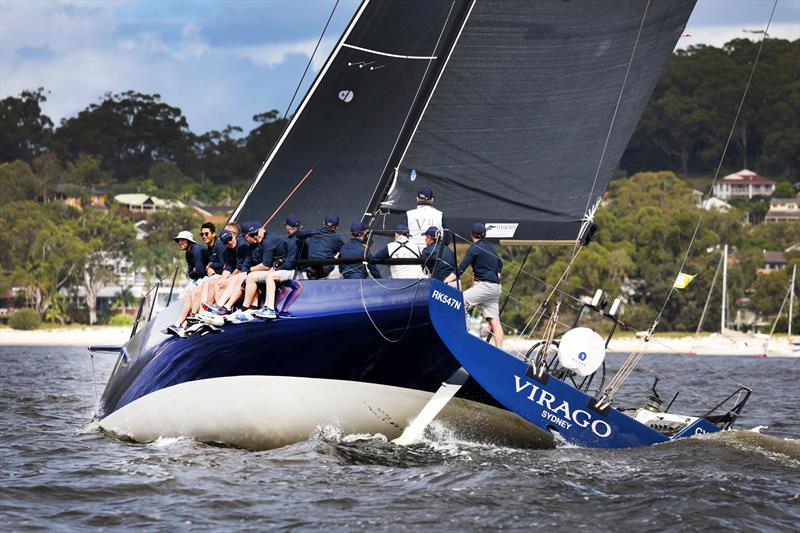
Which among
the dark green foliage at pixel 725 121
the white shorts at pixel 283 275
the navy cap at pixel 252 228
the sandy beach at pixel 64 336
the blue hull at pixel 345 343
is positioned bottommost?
the sandy beach at pixel 64 336

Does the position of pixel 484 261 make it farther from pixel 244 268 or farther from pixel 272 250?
pixel 244 268

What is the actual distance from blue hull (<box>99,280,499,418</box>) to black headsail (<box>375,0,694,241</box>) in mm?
2858

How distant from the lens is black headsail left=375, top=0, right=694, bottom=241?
1432 centimetres

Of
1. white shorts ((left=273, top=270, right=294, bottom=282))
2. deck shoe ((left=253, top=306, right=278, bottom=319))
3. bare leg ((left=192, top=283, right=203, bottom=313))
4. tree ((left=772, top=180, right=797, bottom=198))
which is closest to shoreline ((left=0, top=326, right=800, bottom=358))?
bare leg ((left=192, top=283, right=203, bottom=313))

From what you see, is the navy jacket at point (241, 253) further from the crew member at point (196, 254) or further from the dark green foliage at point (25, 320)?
the dark green foliage at point (25, 320)

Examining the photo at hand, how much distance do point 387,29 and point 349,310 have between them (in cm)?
518

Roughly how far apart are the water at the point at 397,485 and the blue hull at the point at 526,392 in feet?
0.68

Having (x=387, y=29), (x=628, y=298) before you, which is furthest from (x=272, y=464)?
(x=628, y=298)

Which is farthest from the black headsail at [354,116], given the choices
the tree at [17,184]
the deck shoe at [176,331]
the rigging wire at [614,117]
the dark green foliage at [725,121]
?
the dark green foliage at [725,121]

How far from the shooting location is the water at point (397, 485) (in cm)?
941

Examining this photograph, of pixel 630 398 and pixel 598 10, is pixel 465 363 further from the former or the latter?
pixel 630 398

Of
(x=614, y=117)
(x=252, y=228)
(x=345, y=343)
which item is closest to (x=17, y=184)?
(x=614, y=117)

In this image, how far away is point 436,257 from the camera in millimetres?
11242

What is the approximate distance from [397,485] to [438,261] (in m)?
1.97
